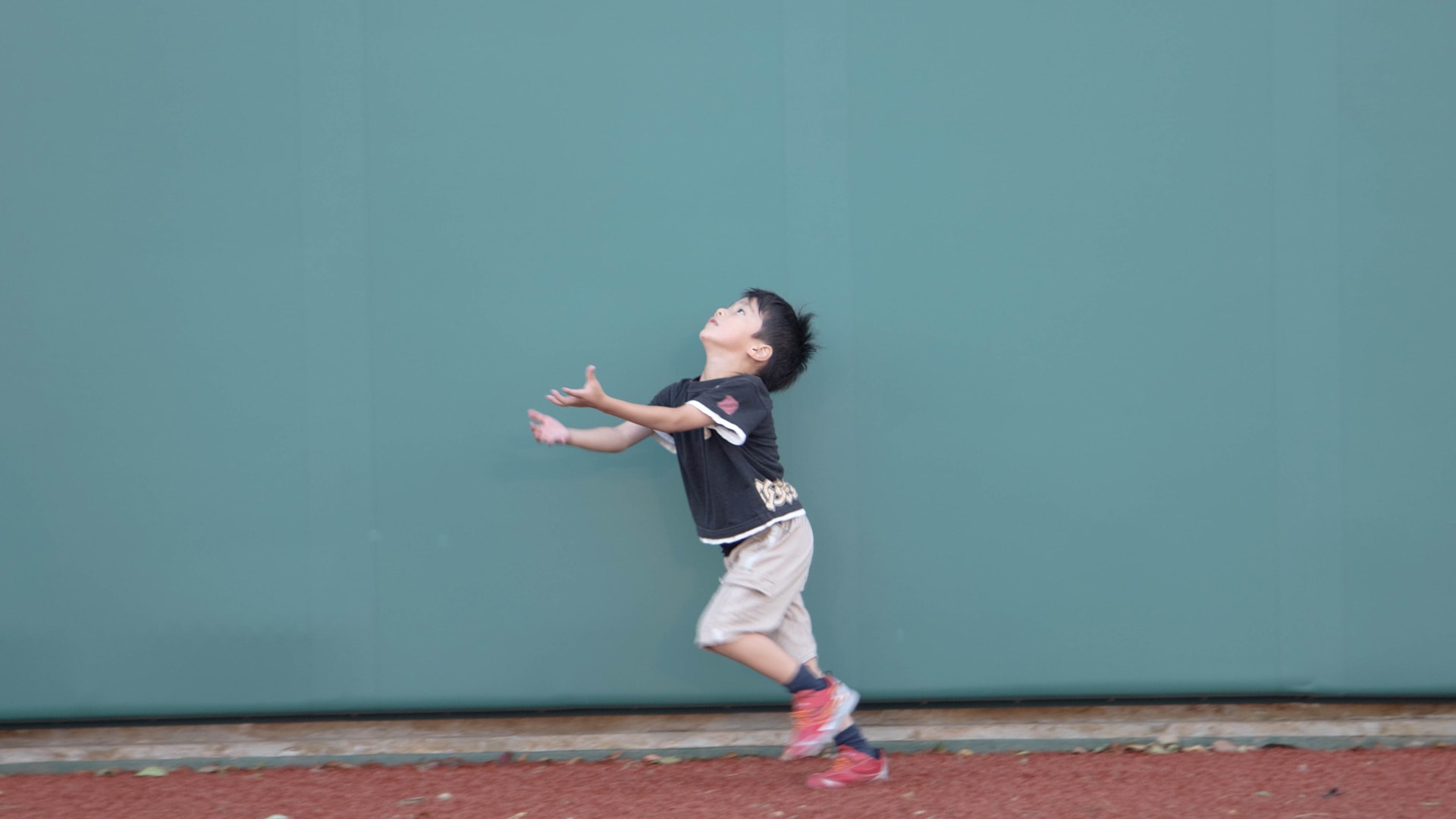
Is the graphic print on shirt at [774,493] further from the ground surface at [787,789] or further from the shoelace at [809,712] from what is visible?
the ground surface at [787,789]

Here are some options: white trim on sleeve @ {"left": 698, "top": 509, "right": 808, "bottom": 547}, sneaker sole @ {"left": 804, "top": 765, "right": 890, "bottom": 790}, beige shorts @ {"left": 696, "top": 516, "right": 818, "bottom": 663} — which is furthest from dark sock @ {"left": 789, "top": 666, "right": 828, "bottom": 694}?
white trim on sleeve @ {"left": 698, "top": 509, "right": 808, "bottom": 547}

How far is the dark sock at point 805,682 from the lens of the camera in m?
2.87

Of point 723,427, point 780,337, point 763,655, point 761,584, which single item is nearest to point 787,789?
point 763,655

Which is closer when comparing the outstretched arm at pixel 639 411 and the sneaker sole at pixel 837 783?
the outstretched arm at pixel 639 411

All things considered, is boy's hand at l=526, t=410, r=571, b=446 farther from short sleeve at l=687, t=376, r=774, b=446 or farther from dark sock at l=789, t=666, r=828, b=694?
dark sock at l=789, t=666, r=828, b=694

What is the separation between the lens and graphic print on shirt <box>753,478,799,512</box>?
9.75 feet

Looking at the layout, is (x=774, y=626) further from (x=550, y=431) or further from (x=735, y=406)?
(x=550, y=431)

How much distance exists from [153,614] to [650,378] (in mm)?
1669

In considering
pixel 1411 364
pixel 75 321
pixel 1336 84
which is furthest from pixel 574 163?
pixel 1411 364

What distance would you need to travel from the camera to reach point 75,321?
10.7ft

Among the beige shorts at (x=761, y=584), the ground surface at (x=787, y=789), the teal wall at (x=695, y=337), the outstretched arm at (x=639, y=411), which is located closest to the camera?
the outstretched arm at (x=639, y=411)

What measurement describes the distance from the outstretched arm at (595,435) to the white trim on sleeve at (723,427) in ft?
0.80

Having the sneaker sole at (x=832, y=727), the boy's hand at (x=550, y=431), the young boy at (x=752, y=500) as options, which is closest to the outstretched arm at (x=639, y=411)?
the young boy at (x=752, y=500)

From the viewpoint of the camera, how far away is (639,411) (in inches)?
108
